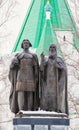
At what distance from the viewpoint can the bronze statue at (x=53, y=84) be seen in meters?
14.3

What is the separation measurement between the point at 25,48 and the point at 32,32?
1856cm

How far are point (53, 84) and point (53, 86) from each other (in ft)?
0.14

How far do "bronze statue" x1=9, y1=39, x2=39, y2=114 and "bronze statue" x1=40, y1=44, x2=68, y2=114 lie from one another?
0.51ft

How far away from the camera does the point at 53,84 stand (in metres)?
14.4

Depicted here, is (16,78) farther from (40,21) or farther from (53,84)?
(40,21)

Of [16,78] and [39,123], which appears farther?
[16,78]

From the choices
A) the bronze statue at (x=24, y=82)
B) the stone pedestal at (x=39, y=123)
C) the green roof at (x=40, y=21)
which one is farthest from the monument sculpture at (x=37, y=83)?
the green roof at (x=40, y=21)

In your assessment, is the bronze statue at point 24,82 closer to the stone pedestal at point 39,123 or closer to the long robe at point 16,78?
the long robe at point 16,78

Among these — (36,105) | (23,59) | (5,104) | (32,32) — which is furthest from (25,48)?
(32,32)

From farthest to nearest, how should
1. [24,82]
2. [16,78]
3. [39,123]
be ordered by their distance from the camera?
[16,78], [24,82], [39,123]

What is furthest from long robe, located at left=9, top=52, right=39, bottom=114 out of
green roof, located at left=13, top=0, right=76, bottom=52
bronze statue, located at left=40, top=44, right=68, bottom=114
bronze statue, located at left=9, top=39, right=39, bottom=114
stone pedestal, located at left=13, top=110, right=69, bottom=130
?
green roof, located at left=13, top=0, right=76, bottom=52

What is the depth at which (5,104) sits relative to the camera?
102 feet

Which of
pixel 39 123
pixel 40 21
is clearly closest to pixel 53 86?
pixel 39 123

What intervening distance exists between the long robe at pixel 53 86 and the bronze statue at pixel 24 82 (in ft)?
0.52
